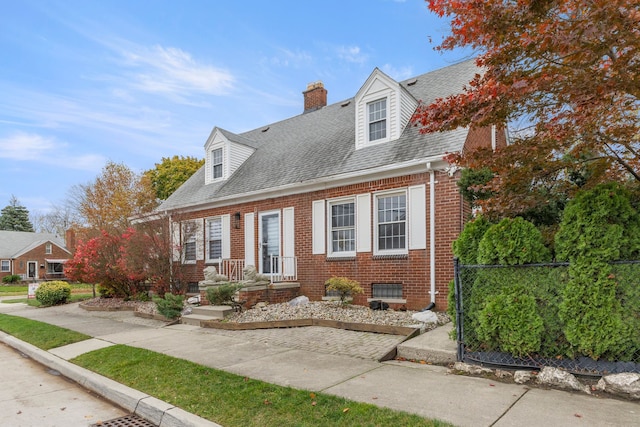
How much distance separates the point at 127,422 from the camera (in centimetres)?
418

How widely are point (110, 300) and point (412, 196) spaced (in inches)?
457

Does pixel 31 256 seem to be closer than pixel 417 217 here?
No

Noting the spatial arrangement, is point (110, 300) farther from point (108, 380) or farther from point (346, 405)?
point (346, 405)

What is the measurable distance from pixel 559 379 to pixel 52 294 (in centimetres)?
1709

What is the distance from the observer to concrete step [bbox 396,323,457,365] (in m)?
5.50

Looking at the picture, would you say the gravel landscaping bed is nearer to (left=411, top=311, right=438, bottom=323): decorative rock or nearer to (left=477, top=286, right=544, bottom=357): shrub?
(left=411, top=311, right=438, bottom=323): decorative rock

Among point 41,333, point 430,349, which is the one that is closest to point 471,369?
point 430,349

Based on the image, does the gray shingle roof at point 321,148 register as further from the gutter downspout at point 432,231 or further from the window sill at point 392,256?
the window sill at point 392,256

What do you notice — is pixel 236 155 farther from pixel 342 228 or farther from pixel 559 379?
pixel 559 379

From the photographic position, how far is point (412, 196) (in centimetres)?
970

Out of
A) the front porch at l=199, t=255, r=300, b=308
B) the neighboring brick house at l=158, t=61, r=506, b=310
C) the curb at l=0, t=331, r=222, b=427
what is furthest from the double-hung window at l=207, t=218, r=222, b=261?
the curb at l=0, t=331, r=222, b=427

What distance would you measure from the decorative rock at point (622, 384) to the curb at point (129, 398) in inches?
156

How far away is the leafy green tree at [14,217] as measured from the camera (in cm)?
5703

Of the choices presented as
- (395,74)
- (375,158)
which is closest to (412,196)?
(375,158)
